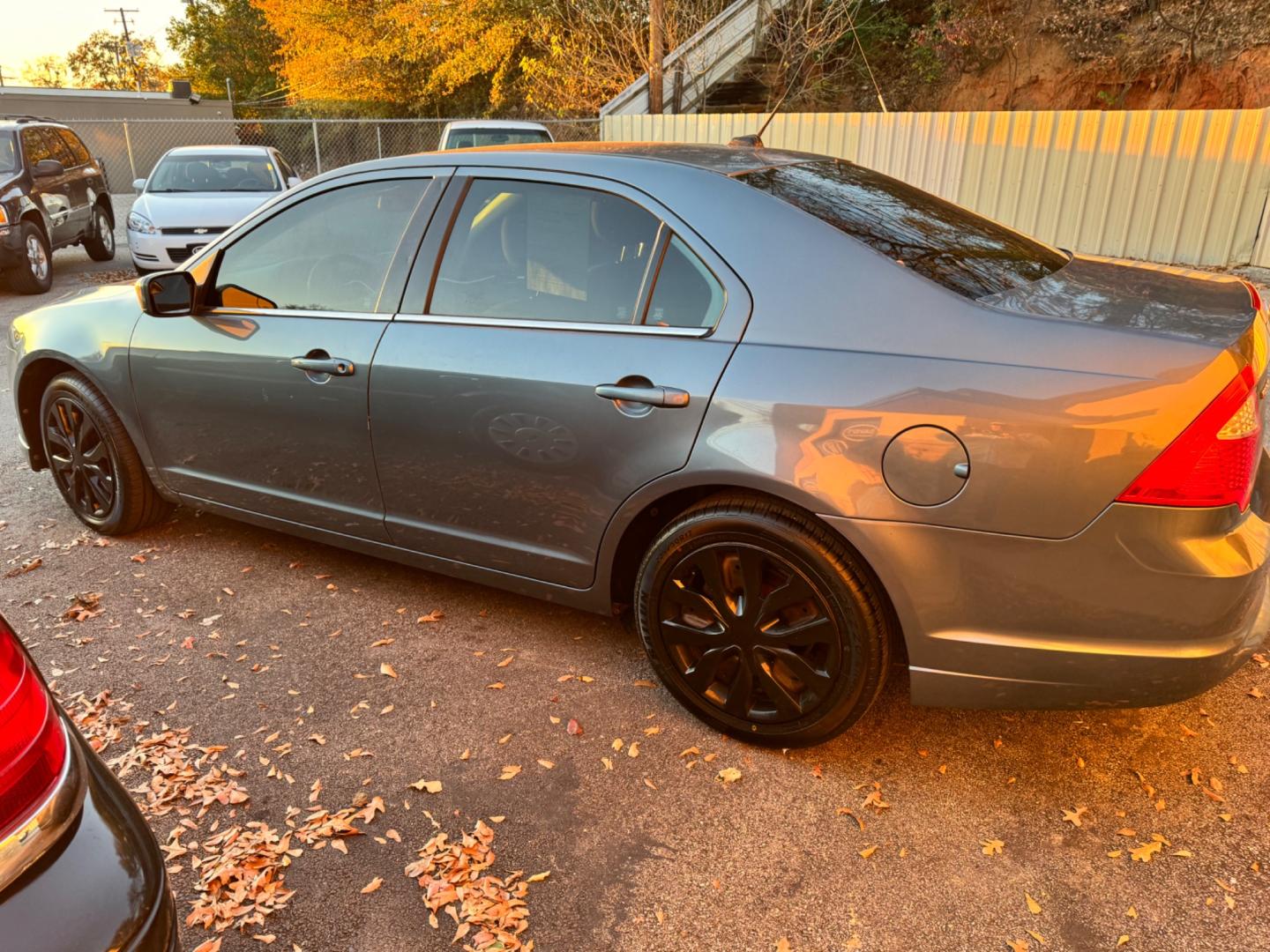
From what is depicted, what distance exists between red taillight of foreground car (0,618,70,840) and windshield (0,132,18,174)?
11.6m

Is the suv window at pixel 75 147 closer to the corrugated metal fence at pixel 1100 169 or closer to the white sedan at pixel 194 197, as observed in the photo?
the white sedan at pixel 194 197

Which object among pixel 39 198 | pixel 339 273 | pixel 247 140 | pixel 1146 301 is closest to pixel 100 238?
pixel 39 198

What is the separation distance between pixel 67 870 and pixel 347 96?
32.8 metres

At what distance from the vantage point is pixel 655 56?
15602 millimetres

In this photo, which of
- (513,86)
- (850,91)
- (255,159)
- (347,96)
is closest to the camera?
(255,159)

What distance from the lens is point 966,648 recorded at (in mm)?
2396

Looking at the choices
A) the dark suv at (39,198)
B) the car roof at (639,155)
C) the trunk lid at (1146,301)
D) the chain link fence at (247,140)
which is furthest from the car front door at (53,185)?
the chain link fence at (247,140)

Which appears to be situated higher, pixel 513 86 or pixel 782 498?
pixel 513 86

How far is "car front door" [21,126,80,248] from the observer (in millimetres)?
10961

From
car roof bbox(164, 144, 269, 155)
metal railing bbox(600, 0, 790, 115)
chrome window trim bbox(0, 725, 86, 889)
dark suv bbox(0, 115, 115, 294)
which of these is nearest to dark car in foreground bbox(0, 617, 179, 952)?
chrome window trim bbox(0, 725, 86, 889)

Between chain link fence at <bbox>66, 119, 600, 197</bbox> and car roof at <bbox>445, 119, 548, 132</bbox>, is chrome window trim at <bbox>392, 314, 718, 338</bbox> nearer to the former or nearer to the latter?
car roof at <bbox>445, 119, 548, 132</bbox>

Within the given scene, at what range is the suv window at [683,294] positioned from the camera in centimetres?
266

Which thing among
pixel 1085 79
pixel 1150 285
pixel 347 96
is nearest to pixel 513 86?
pixel 347 96

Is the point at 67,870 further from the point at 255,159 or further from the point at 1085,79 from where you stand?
the point at 1085,79
